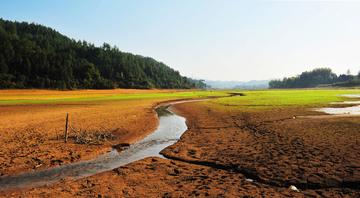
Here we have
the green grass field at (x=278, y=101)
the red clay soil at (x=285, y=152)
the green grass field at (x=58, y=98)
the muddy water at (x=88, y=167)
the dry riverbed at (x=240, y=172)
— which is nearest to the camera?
the dry riverbed at (x=240, y=172)

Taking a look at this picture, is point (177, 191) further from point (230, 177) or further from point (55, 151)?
point (55, 151)

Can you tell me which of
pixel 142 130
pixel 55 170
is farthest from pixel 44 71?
pixel 55 170

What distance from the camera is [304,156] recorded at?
1747 cm

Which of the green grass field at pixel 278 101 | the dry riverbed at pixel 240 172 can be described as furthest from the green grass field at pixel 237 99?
the dry riverbed at pixel 240 172

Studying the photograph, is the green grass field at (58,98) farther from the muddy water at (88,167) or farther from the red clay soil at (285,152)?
the red clay soil at (285,152)

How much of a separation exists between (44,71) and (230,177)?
5487 inches

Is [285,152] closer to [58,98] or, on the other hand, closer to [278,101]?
[278,101]

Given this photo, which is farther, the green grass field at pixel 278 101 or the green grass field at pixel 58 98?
the green grass field at pixel 58 98

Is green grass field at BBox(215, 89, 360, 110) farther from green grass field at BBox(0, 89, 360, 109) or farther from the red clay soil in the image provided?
the red clay soil

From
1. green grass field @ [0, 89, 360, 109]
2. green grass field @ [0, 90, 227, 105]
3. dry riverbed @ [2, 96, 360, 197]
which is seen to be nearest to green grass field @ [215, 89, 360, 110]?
green grass field @ [0, 89, 360, 109]

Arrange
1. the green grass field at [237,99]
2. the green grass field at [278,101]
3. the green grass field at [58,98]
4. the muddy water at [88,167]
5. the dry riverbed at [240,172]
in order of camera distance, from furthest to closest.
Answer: the green grass field at [58,98], the green grass field at [237,99], the green grass field at [278,101], the muddy water at [88,167], the dry riverbed at [240,172]

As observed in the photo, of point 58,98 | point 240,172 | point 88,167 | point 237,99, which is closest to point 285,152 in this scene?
point 240,172

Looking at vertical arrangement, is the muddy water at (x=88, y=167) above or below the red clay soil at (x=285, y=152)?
below

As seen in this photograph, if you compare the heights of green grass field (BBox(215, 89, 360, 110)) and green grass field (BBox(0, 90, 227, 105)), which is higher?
green grass field (BBox(215, 89, 360, 110))
